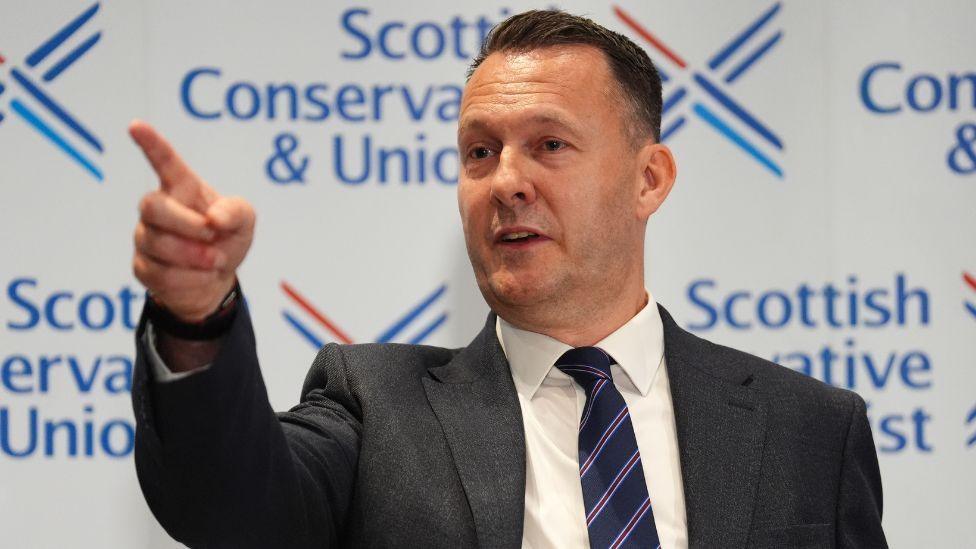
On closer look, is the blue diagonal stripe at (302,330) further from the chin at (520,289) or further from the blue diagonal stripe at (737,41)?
the blue diagonal stripe at (737,41)

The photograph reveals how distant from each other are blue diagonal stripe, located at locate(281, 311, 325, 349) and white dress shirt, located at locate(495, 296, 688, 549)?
684 mm

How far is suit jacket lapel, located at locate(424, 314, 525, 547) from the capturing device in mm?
1702

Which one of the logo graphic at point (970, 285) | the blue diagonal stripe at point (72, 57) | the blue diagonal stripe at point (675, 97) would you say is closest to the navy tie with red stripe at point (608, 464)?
the blue diagonal stripe at point (675, 97)

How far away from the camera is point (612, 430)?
1.85 metres

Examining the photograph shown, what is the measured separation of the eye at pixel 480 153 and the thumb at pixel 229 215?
36.3 inches

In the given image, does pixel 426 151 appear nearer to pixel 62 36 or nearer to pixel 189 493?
pixel 62 36

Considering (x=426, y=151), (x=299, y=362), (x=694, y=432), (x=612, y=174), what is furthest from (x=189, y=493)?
(x=426, y=151)

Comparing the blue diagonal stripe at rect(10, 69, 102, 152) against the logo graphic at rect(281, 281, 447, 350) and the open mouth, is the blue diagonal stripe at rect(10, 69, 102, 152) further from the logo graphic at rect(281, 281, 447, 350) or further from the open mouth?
the open mouth

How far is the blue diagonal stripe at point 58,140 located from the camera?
258 cm

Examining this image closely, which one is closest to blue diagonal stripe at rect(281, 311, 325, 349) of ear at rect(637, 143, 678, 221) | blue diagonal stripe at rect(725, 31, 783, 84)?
ear at rect(637, 143, 678, 221)

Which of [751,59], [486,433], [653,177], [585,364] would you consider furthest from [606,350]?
[751,59]

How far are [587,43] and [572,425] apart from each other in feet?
2.53

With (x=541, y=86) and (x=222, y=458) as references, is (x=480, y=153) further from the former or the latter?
(x=222, y=458)

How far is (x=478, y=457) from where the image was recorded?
69.7 inches
